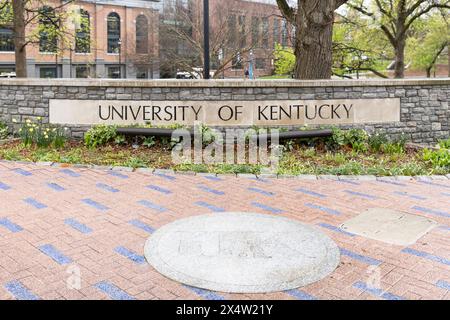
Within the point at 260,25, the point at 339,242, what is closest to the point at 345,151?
the point at 339,242

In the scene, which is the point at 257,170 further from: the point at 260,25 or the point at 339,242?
the point at 260,25

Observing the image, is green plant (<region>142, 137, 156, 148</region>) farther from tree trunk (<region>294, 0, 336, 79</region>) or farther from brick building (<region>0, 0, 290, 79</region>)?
brick building (<region>0, 0, 290, 79</region>)

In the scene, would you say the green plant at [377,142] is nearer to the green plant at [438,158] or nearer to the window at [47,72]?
the green plant at [438,158]

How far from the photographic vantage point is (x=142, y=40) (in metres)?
53.1

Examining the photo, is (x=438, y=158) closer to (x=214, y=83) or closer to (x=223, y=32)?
(x=214, y=83)

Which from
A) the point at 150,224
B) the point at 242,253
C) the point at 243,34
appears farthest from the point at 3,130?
the point at 243,34

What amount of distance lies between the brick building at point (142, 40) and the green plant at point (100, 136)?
24.2 feet

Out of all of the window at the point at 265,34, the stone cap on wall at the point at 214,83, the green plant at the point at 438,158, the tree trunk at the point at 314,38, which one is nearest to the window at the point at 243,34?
the window at the point at 265,34

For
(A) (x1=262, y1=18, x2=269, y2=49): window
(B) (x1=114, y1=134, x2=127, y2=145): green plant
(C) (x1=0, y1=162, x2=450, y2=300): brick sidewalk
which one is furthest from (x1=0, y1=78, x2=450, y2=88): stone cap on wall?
(A) (x1=262, y1=18, x2=269, y2=49): window

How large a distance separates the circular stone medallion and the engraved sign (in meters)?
4.56

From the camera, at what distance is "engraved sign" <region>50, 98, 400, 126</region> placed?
955cm

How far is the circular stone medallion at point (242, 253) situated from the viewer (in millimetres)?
3668

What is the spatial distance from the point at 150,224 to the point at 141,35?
5334 cm
